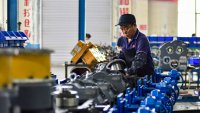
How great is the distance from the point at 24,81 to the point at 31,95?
47mm

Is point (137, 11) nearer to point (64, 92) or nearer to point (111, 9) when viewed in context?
point (111, 9)

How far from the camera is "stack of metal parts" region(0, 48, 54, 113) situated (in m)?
1.10

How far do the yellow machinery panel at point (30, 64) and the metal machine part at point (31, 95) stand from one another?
2cm

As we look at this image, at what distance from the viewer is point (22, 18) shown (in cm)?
1380

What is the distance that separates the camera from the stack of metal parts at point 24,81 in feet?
3.60

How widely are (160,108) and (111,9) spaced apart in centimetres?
1194

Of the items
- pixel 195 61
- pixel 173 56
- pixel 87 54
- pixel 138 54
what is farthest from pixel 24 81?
pixel 195 61

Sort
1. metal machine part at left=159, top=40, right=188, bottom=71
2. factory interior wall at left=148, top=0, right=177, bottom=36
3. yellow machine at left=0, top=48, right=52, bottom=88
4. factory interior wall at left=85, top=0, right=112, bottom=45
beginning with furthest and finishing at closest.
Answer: factory interior wall at left=85, top=0, right=112, bottom=45, factory interior wall at left=148, top=0, right=177, bottom=36, metal machine part at left=159, top=40, right=188, bottom=71, yellow machine at left=0, top=48, right=52, bottom=88

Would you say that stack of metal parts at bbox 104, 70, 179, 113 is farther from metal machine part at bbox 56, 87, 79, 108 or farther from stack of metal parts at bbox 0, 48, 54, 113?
stack of metal parts at bbox 0, 48, 54, 113

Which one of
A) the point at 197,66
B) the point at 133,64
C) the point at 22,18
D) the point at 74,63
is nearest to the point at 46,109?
the point at 133,64

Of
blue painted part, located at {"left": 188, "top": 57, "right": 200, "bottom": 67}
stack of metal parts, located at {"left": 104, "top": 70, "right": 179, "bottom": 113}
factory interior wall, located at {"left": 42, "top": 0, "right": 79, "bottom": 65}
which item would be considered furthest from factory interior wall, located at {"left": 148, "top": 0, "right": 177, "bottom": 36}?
stack of metal parts, located at {"left": 104, "top": 70, "right": 179, "bottom": 113}

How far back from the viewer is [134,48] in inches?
186

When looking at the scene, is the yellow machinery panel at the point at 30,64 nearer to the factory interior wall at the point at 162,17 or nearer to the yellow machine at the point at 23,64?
the yellow machine at the point at 23,64

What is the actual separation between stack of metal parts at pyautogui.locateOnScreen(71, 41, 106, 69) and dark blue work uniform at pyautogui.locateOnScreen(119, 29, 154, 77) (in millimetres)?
2655
